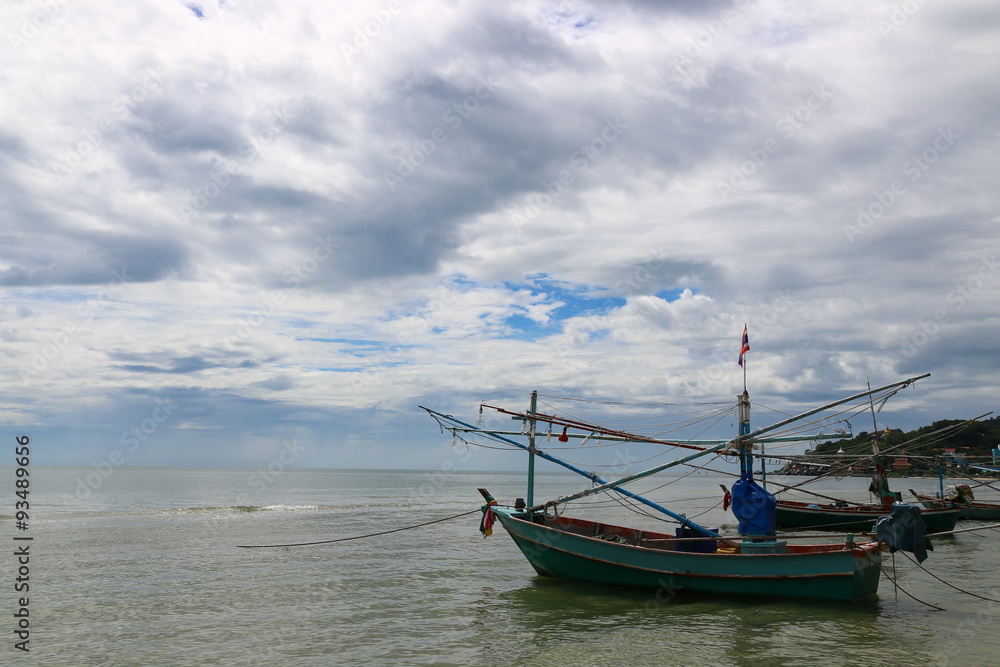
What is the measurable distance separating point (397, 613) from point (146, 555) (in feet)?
48.9

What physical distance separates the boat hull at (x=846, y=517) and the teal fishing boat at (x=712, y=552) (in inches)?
618

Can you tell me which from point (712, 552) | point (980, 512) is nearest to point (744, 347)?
point (712, 552)

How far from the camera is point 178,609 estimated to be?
1705cm

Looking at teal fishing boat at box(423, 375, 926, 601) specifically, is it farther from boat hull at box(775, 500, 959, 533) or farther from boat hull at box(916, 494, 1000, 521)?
boat hull at box(916, 494, 1000, 521)

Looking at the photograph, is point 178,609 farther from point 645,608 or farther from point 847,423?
point 847,423

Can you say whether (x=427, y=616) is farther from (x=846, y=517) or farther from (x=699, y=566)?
(x=846, y=517)

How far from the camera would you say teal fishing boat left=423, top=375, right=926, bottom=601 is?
1634 centimetres

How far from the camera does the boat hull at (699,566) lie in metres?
16.3

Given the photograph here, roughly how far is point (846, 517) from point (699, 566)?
64.2 feet

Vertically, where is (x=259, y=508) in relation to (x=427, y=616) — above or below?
above

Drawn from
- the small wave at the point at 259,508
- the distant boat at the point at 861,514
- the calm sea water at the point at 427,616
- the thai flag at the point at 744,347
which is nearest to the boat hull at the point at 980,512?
the distant boat at the point at 861,514

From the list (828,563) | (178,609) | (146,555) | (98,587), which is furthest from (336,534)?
(828,563)

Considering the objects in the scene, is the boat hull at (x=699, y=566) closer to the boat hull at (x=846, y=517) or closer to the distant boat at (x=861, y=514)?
the distant boat at (x=861, y=514)

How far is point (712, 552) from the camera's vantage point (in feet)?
59.3
